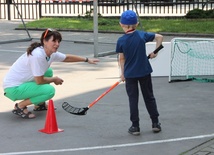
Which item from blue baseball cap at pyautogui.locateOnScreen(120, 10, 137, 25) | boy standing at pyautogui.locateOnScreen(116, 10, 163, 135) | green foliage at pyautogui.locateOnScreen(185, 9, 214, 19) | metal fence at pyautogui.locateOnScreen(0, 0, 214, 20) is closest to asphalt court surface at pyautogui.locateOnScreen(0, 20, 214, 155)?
boy standing at pyautogui.locateOnScreen(116, 10, 163, 135)

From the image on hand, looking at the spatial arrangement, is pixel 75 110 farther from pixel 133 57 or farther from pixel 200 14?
pixel 200 14

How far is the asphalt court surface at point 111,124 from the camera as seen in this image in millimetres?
6035

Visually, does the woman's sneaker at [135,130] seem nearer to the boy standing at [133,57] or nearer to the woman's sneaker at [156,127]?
the boy standing at [133,57]

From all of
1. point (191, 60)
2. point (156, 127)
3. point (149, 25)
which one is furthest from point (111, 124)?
point (149, 25)

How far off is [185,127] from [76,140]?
4.68ft

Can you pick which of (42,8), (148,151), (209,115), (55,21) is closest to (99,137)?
(148,151)

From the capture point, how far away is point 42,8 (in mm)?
24141

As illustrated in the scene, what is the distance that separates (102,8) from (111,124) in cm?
1705

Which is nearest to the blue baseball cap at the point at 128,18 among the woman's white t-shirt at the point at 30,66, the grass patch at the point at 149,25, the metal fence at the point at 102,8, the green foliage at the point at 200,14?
the woman's white t-shirt at the point at 30,66

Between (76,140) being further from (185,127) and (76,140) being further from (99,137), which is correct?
(185,127)

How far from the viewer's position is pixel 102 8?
23625 millimetres

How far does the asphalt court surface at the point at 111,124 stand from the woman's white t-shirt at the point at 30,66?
54 cm

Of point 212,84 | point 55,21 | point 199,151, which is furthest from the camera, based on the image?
point 55,21

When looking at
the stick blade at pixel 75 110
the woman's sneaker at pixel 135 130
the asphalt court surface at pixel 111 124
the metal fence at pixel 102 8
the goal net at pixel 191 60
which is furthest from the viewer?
the metal fence at pixel 102 8
